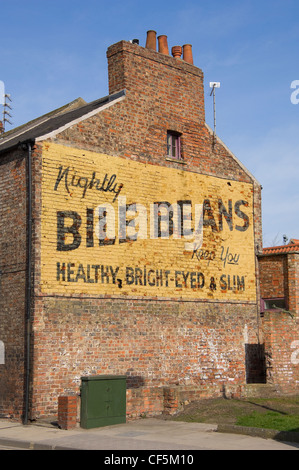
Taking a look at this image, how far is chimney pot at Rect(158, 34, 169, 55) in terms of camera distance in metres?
20.0

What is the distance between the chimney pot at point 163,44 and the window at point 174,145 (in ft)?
9.16

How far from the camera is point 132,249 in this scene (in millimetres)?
17578

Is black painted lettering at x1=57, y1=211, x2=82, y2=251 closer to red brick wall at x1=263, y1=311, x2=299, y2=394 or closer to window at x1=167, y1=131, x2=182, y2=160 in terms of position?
window at x1=167, y1=131, x2=182, y2=160

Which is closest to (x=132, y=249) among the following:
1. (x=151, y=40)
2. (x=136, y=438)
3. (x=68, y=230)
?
(x=68, y=230)

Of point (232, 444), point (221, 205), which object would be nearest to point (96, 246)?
point (221, 205)

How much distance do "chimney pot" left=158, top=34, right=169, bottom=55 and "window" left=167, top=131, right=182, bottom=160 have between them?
279 cm

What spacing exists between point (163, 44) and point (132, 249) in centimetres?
730

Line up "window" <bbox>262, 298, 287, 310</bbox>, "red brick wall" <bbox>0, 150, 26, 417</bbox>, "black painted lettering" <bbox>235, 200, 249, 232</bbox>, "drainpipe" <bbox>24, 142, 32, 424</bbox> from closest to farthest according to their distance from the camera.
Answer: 1. "drainpipe" <bbox>24, 142, 32, 424</bbox>
2. "red brick wall" <bbox>0, 150, 26, 417</bbox>
3. "window" <bbox>262, 298, 287, 310</bbox>
4. "black painted lettering" <bbox>235, 200, 249, 232</bbox>

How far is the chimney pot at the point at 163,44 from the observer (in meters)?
20.0

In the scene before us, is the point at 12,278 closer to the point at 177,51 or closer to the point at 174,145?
the point at 174,145

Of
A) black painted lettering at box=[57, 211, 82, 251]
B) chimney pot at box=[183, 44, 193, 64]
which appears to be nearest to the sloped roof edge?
chimney pot at box=[183, 44, 193, 64]

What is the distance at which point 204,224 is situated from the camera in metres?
19.6

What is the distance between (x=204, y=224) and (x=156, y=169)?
2.49 meters
